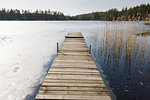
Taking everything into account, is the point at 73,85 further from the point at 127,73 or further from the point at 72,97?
the point at 127,73

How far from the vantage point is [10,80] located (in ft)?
14.0

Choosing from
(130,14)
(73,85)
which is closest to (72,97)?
(73,85)

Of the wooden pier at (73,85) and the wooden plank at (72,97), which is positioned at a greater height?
the wooden pier at (73,85)

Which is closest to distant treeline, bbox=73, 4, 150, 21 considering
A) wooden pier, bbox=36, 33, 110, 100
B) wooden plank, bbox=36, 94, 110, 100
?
wooden pier, bbox=36, 33, 110, 100

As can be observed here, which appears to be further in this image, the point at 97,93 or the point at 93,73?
the point at 93,73

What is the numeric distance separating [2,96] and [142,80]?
5.55 meters

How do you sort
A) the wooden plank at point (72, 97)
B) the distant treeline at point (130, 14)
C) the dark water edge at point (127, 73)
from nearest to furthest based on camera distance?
the wooden plank at point (72, 97), the dark water edge at point (127, 73), the distant treeline at point (130, 14)

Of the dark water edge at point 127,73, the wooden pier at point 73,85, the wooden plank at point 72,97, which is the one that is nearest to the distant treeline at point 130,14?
the dark water edge at point 127,73

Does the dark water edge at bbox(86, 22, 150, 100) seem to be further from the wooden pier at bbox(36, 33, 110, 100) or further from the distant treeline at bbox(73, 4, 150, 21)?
the distant treeline at bbox(73, 4, 150, 21)

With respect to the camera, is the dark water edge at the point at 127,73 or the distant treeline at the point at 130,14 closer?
the dark water edge at the point at 127,73

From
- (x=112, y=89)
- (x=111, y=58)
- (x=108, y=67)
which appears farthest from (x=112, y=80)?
(x=111, y=58)

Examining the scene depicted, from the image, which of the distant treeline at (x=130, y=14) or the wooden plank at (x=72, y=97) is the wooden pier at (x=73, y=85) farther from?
the distant treeline at (x=130, y=14)

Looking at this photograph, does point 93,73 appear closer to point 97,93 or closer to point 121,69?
point 97,93

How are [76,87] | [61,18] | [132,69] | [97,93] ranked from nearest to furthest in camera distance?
1. [97,93]
2. [76,87]
3. [132,69]
4. [61,18]
